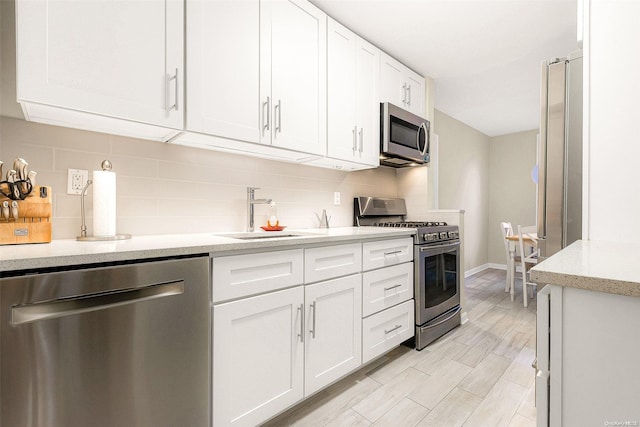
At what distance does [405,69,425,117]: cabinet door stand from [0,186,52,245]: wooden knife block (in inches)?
108

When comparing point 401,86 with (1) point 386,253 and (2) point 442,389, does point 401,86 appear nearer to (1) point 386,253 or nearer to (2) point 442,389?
(1) point 386,253

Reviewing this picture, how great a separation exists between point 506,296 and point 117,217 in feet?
14.1

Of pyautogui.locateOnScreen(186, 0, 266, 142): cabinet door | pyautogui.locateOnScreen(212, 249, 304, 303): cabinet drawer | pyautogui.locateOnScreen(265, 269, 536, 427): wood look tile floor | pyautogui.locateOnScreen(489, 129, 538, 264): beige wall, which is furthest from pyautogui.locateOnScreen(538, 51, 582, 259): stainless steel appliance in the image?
pyautogui.locateOnScreen(489, 129, 538, 264): beige wall

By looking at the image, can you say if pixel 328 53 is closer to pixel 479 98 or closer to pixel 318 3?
pixel 318 3

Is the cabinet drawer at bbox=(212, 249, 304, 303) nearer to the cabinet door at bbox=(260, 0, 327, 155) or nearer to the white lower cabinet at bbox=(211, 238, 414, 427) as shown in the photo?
the white lower cabinet at bbox=(211, 238, 414, 427)

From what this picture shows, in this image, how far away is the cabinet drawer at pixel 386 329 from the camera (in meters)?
1.95

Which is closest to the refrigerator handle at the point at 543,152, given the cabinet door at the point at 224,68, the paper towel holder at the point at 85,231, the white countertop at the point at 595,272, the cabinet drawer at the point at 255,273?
the white countertop at the point at 595,272

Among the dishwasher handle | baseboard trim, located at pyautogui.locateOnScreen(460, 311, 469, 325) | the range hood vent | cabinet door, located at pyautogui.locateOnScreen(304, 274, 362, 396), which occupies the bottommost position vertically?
baseboard trim, located at pyautogui.locateOnScreen(460, 311, 469, 325)

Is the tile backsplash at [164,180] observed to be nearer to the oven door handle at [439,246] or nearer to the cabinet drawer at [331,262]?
the cabinet drawer at [331,262]

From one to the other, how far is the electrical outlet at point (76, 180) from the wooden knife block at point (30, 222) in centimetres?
24

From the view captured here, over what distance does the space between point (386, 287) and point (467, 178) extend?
3744 mm

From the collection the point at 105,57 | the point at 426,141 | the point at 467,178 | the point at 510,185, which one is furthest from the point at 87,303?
the point at 510,185

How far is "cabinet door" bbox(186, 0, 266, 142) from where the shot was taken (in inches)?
57.4

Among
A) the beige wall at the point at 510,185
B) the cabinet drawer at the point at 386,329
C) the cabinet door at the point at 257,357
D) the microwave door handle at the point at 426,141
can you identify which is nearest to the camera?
the cabinet door at the point at 257,357
